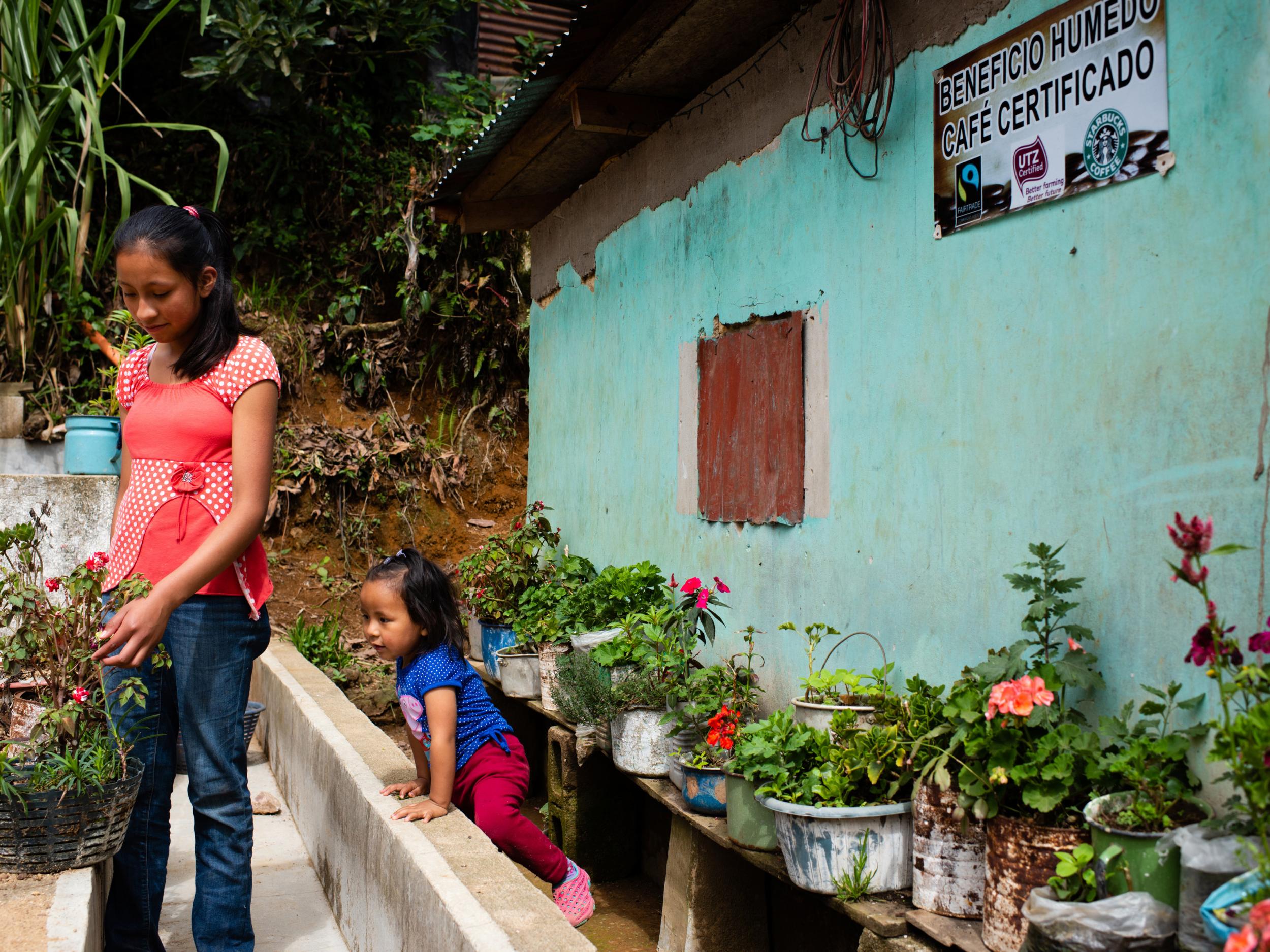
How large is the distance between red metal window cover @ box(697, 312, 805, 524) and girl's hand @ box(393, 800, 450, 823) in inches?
69.4

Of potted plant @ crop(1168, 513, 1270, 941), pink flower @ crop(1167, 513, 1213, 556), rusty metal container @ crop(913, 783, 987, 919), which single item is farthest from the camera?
rusty metal container @ crop(913, 783, 987, 919)

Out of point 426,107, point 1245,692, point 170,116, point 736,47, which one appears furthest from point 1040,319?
point 170,116

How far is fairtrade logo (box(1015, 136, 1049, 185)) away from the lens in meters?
2.86

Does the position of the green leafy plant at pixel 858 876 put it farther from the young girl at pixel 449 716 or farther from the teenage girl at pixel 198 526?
the teenage girl at pixel 198 526

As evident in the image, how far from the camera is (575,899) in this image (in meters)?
3.41

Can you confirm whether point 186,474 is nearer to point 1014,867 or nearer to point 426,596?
point 426,596

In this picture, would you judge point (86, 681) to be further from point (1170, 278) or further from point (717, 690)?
point (1170, 278)

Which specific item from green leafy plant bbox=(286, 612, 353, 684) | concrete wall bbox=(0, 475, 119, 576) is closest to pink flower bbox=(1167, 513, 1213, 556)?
concrete wall bbox=(0, 475, 119, 576)

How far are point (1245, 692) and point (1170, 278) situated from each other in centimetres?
111

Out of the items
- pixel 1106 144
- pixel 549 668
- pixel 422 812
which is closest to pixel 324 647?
pixel 549 668

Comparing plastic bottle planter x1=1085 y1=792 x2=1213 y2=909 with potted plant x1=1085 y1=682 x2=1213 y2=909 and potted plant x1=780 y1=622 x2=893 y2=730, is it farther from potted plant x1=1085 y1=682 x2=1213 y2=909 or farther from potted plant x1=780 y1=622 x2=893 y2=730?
potted plant x1=780 y1=622 x2=893 y2=730

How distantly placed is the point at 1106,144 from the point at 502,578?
4.49 metres

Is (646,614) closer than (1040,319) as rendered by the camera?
No

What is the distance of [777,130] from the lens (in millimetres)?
4242
